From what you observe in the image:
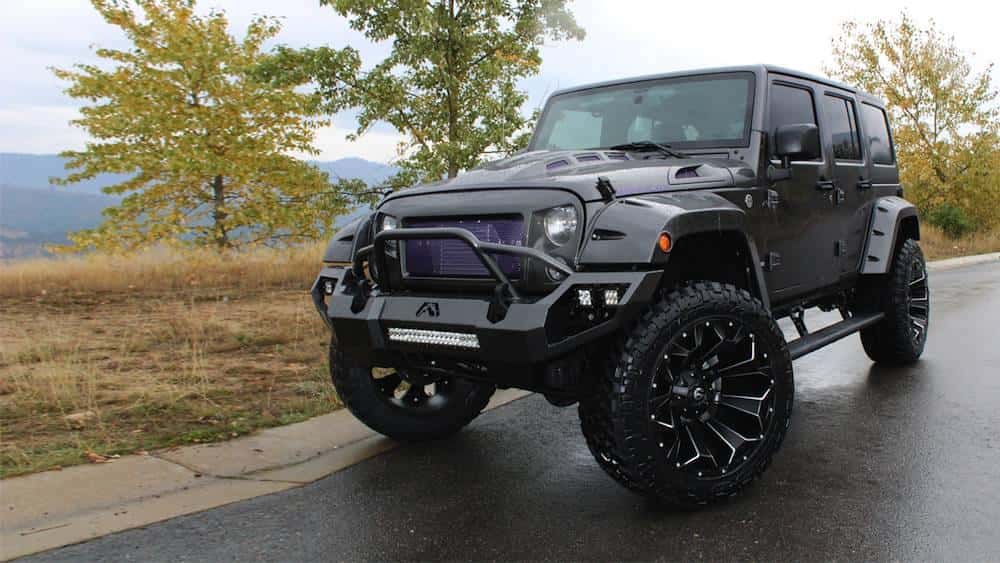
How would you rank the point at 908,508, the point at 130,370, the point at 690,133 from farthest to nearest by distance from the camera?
the point at 130,370
the point at 690,133
the point at 908,508

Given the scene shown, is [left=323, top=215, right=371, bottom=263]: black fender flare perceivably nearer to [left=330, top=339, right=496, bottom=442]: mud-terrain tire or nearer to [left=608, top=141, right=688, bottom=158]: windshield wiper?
[left=330, top=339, right=496, bottom=442]: mud-terrain tire

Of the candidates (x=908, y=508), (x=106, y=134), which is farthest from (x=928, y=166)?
(x=908, y=508)

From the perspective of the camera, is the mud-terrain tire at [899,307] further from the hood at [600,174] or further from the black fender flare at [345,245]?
the black fender flare at [345,245]

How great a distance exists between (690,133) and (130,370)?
14.6 feet

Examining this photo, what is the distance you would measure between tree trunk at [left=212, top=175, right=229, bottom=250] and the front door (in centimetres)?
1176

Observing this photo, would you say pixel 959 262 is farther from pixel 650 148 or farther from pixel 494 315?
pixel 494 315

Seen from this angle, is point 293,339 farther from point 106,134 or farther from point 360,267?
point 106,134

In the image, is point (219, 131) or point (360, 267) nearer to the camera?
point (360, 267)

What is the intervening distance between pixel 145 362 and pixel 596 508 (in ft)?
14.4

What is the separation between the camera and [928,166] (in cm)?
2517

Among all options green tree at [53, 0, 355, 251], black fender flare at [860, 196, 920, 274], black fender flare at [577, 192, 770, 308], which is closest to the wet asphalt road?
black fender flare at [860, 196, 920, 274]

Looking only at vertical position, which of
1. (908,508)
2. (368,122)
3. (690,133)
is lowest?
(908,508)

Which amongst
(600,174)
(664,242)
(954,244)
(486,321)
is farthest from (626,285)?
(954,244)

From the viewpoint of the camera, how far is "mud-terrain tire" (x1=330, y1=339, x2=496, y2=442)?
4680 millimetres
